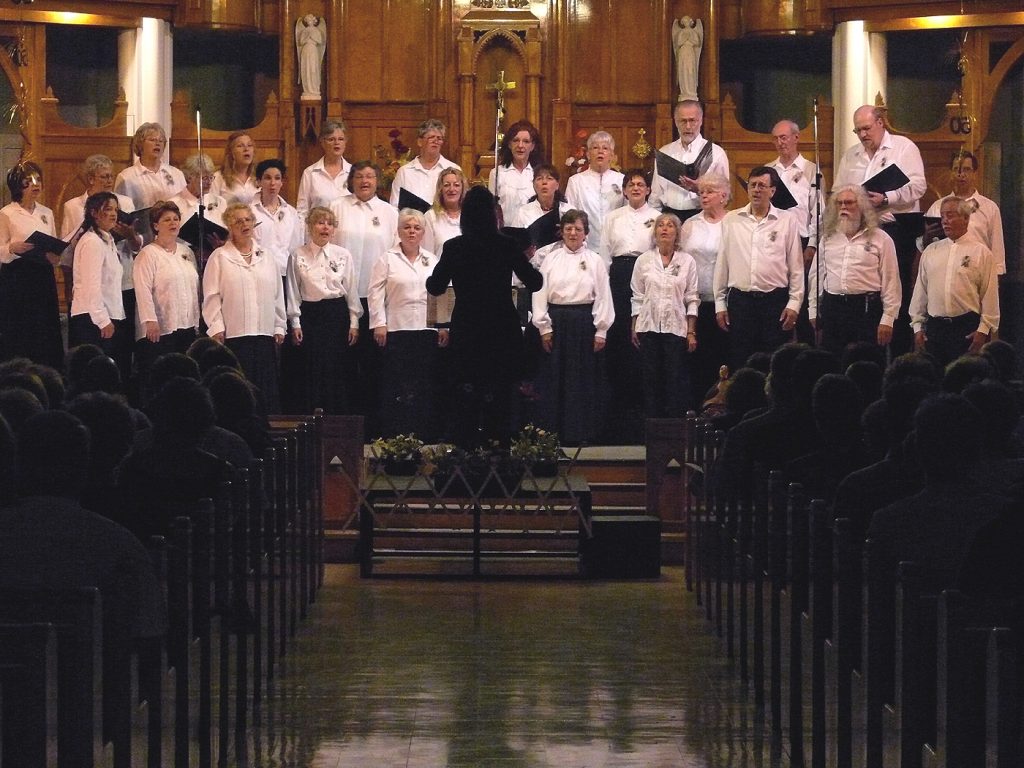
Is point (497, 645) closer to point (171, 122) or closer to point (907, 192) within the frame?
point (907, 192)

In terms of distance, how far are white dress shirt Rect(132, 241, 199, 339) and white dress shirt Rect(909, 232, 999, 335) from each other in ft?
13.6

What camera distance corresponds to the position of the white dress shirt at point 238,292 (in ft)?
34.5

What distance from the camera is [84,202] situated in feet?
38.3

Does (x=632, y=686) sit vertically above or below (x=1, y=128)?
below

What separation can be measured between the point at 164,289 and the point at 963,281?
444 centimetres

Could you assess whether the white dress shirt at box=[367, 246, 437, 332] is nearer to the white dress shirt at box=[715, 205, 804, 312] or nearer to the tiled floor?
the white dress shirt at box=[715, 205, 804, 312]

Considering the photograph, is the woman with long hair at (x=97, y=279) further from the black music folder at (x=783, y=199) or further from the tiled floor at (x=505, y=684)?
the black music folder at (x=783, y=199)

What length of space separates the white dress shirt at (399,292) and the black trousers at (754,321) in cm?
172

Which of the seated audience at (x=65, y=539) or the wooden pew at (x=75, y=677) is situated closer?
the wooden pew at (x=75, y=677)

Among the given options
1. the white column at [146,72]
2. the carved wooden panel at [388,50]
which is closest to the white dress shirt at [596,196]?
the carved wooden panel at [388,50]

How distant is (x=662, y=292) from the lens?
10.6 metres

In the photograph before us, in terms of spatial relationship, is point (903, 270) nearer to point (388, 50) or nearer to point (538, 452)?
point (538, 452)

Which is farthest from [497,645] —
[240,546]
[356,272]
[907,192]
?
[907,192]

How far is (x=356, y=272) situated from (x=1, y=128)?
474 centimetres
